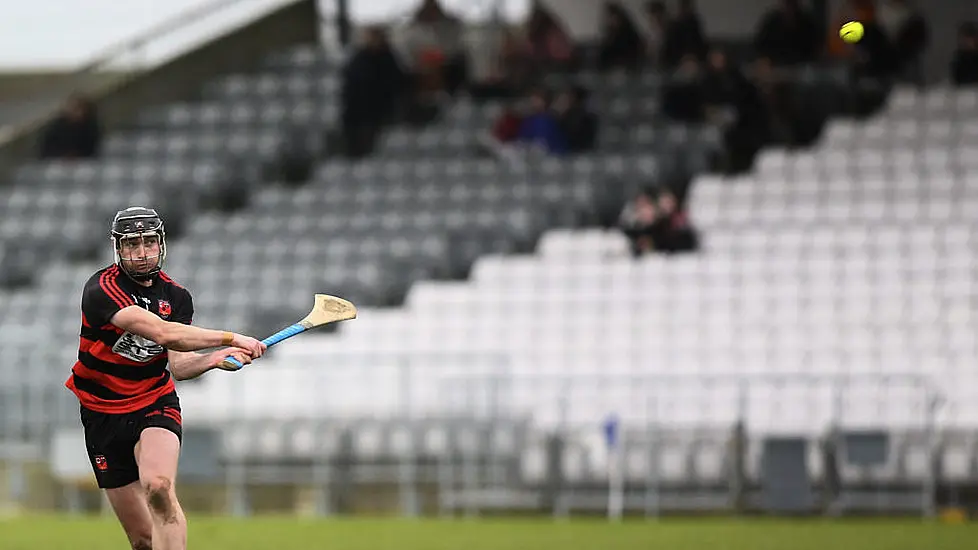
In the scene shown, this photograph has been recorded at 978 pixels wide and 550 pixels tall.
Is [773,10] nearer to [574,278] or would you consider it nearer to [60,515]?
[574,278]

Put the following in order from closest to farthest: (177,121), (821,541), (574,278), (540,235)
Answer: (821,541), (574,278), (540,235), (177,121)

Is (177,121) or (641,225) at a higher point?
(177,121)

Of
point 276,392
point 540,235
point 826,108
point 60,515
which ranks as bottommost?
point 60,515

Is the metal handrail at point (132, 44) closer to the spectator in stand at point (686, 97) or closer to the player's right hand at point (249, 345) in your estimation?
the spectator in stand at point (686, 97)

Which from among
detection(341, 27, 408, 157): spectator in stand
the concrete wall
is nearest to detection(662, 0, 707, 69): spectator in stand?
detection(341, 27, 408, 157): spectator in stand

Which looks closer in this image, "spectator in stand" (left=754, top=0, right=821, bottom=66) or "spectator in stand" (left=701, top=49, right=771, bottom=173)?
"spectator in stand" (left=701, top=49, right=771, bottom=173)

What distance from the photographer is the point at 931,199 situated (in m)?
19.8

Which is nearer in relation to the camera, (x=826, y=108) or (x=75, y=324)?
(x=75, y=324)

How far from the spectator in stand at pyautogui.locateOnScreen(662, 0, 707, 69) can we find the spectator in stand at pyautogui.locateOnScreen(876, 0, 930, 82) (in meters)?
2.09

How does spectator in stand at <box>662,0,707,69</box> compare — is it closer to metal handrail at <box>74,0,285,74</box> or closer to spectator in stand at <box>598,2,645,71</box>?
spectator in stand at <box>598,2,645,71</box>

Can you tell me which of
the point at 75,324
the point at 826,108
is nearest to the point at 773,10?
the point at 826,108

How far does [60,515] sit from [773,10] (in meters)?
10.0

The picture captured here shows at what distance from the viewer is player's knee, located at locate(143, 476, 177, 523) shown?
28.6 ft

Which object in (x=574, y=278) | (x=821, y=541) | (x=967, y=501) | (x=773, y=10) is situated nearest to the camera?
(x=821, y=541)
